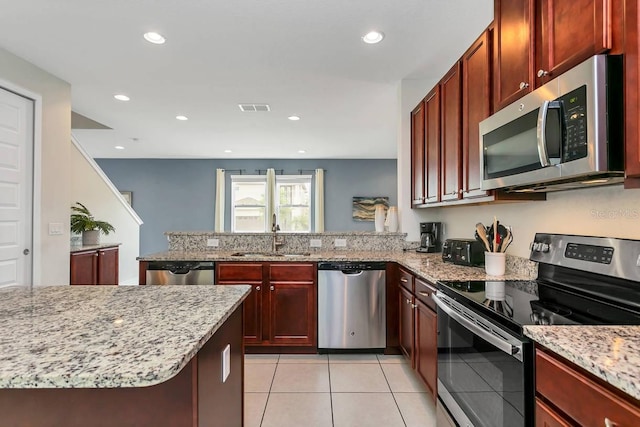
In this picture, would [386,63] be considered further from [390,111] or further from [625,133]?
[625,133]

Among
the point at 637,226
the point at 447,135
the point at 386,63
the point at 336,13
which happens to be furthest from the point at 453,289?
the point at 386,63

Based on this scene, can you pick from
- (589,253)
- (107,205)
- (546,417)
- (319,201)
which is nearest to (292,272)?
(589,253)

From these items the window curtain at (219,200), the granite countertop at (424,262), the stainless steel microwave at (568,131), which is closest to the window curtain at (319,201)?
the window curtain at (219,200)

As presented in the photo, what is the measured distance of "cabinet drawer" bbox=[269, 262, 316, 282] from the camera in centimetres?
304

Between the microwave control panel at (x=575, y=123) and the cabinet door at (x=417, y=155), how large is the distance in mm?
1825

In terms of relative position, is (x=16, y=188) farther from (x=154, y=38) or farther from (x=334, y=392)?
(x=334, y=392)

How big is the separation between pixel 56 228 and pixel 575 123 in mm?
4153

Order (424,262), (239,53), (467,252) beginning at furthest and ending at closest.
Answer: (239,53) → (424,262) → (467,252)

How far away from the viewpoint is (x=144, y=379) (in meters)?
0.70

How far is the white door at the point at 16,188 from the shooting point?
2.91m

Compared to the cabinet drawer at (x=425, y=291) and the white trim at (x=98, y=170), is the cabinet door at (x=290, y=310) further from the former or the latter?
the white trim at (x=98, y=170)

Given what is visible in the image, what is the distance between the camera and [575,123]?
1.22 meters

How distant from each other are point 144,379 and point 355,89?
3391 millimetres

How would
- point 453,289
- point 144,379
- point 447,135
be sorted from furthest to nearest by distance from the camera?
1. point 447,135
2. point 453,289
3. point 144,379
